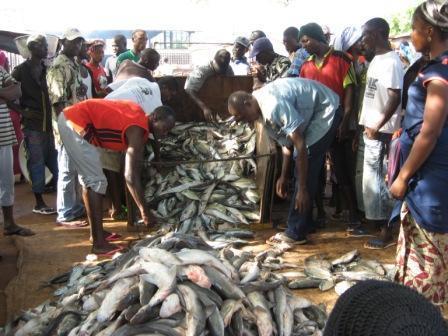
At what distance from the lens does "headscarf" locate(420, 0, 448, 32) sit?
9.64 ft

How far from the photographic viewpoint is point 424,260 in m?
3.19

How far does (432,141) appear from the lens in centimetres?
297

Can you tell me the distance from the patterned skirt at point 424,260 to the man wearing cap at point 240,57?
21.8ft

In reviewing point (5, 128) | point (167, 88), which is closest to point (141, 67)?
point (167, 88)

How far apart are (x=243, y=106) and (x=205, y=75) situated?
11.9 feet

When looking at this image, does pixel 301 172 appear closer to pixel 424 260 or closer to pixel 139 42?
pixel 424 260

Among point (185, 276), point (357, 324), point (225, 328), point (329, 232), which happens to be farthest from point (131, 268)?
point (329, 232)

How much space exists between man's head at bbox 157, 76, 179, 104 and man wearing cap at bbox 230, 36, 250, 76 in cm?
168

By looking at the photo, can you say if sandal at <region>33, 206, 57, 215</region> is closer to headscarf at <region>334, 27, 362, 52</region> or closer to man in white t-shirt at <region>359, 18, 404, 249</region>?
man in white t-shirt at <region>359, 18, 404, 249</region>

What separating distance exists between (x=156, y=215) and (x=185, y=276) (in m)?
2.98

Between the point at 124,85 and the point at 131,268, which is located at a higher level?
the point at 124,85

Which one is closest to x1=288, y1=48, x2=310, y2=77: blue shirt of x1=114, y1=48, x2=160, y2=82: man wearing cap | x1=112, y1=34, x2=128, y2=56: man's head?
x1=114, y1=48, x2=160, y2=82: man wearing cap

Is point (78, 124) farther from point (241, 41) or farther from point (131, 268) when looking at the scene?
point (241, 41)

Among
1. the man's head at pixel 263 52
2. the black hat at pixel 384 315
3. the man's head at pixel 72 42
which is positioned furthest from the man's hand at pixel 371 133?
the black hat at pixel 384 315
